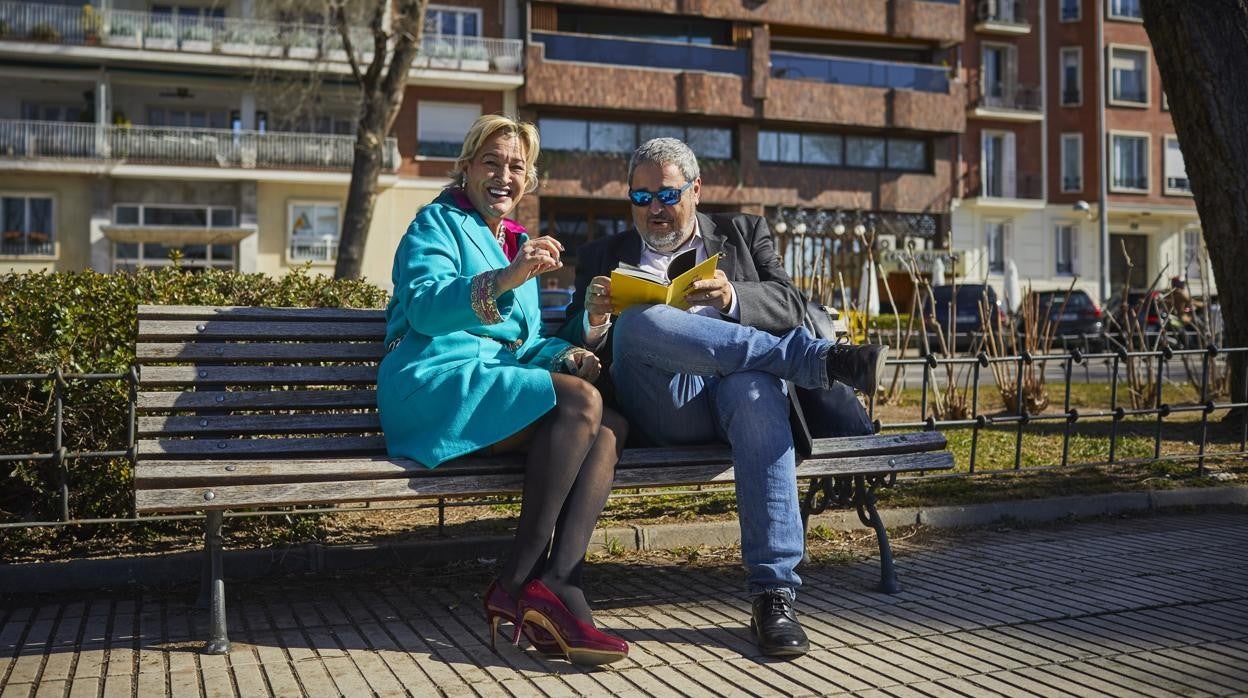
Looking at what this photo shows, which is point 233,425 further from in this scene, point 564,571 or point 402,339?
point 564,571

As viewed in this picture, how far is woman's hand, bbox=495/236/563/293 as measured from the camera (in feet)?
12.1

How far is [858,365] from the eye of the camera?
375cm

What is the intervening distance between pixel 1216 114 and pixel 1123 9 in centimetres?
3886

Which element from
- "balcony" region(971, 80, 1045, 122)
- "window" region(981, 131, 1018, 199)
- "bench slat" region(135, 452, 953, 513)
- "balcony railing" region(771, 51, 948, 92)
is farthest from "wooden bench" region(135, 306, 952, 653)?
"window" region(981, 131, 1018, 199)

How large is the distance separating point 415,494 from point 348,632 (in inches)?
25.5

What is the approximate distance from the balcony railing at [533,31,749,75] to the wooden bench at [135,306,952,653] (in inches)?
1142

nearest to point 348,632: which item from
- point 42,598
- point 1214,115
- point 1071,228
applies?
point 42,598

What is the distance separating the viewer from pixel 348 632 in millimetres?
3994

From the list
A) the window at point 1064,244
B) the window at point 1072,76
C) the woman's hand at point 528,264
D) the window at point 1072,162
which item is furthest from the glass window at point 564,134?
the woman's hand at point 528,264

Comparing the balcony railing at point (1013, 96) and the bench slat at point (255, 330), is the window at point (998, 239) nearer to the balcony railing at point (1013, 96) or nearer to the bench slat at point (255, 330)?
the balcony railing at point (1013, 96)

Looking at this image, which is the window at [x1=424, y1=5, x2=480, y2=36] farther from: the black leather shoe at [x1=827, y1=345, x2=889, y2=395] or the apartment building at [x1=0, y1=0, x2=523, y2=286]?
the black leather shoe at [x1=827, y1=345, x2=889, y2=395]

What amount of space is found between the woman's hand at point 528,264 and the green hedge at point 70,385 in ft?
7.02

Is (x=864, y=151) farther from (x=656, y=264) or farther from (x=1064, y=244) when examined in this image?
(x=656, y=264)

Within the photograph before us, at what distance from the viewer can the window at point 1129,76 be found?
42.1m
